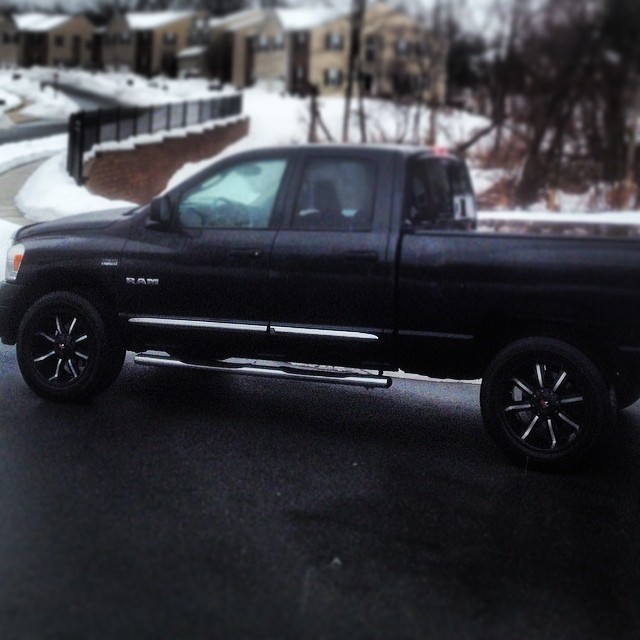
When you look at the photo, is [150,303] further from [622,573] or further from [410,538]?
[622,573]

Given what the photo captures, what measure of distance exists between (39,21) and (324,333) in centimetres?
9066

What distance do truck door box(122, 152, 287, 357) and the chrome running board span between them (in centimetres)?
12

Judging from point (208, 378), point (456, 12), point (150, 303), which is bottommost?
point (208, 378)

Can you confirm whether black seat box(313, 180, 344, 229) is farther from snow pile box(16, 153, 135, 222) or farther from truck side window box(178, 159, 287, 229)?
snow pile box(16, 153, 135, 222)

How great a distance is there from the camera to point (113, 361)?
7.80 meters

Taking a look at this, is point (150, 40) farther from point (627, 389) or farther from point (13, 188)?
point (627, 389)

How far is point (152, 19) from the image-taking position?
104188mm

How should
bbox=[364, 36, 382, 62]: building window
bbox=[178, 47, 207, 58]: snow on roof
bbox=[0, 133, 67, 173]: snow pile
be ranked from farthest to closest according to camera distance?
bbox=[178, 47, 207, 58]: snow on roof, bbox=[364, 36, 382, 62]: building window, bbox=[0, 133, 67, 173]: snow pile

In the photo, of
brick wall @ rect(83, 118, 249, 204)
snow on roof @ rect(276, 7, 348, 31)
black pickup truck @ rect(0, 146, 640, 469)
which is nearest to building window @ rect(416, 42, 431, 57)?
brick wall @ rect(83, 118, 249, 204)

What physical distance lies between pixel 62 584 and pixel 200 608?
0.61m

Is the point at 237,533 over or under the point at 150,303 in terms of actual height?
under

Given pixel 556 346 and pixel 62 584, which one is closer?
pixel 62 584

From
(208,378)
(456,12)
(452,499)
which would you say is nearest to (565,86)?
(456,12)

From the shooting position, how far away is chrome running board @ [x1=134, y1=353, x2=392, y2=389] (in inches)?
281
